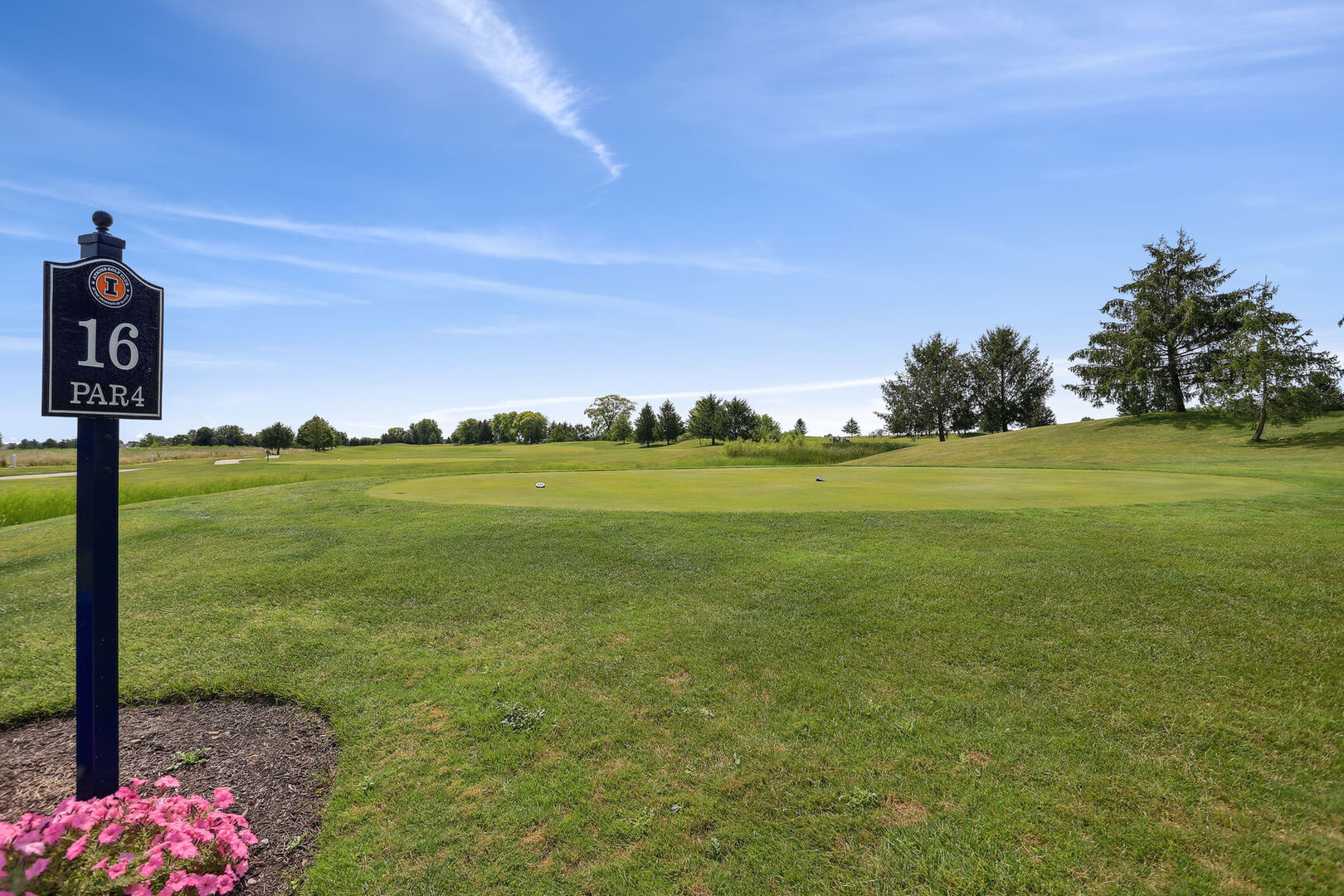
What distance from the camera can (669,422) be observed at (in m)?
71.9

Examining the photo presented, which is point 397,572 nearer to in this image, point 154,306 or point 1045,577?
point 154,306

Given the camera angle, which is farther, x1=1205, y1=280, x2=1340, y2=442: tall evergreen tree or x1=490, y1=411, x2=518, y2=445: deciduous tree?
x1=490, y1=411, x2=518, y2=445: deciduous tree

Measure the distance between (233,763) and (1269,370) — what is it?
157 ft

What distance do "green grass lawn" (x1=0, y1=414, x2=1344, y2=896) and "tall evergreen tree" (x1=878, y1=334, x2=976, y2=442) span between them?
189ft

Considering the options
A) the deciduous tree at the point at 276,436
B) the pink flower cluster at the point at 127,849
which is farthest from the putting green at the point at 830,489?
the deciduous tree at the point at 276,436

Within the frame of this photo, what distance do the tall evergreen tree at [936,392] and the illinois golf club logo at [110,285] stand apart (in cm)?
6770

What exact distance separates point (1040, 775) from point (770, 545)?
510 cm

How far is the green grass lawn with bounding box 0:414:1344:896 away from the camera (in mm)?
3240

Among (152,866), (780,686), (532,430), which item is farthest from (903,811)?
(532,430)

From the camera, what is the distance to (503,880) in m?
3.11

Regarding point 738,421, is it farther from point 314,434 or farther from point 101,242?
point 101,242

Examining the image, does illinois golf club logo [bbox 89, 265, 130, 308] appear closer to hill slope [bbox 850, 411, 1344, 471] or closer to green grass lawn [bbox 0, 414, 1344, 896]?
green grass lawn [bbox 0, 414, 1344, 896]

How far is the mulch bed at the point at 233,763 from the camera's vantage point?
3.46 m

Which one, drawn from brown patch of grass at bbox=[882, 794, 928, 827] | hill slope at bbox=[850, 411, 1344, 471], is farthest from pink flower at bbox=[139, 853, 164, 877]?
hill slope at bbox=[850, 411, 1344, 471]
